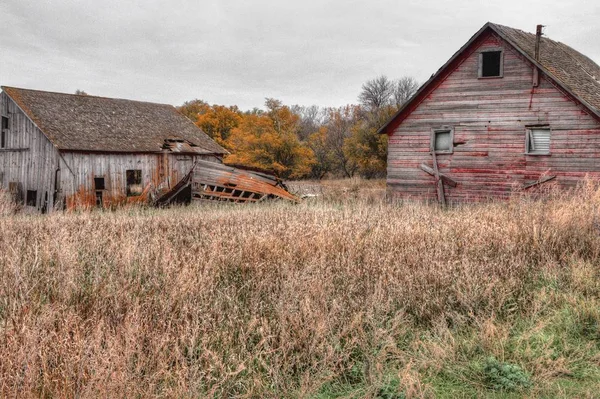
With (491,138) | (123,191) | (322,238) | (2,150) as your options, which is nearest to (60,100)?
(2,150)

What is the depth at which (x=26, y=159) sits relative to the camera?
21.8 metres

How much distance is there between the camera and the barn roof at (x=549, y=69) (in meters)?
14.8

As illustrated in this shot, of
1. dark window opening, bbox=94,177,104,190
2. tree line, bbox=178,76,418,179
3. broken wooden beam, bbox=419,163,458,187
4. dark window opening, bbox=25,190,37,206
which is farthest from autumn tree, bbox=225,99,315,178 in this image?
broken wooden beam, bbox=419,163,458,187

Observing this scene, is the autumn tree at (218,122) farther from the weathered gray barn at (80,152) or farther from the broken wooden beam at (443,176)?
the broken wooden beam at (443,176)

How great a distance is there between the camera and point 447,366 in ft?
12.9

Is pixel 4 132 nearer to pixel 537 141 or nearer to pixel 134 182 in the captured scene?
pixel 134 182

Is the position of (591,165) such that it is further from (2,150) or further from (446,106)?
(2,150)

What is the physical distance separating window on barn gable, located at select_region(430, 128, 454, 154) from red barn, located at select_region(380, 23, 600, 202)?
0.03 metres

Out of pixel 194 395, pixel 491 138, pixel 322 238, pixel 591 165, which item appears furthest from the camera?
pixel 491 138

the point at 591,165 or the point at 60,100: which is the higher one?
the point at 60,100

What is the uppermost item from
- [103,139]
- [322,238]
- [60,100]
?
[60,100]

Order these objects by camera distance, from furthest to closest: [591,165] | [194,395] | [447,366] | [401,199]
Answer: [401,199] < [591,165] < [447,366] < [194,395]

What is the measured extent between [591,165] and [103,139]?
1931 cm

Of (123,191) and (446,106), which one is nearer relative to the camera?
(446,106)
